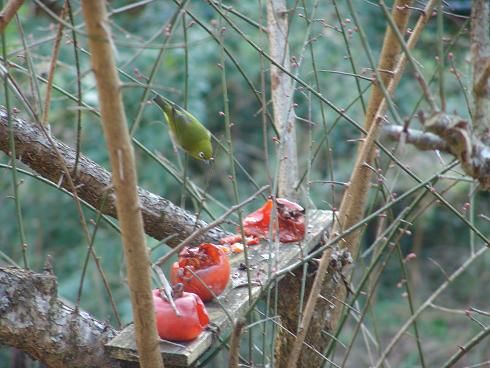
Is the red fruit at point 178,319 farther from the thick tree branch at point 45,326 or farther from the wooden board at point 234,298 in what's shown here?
the thick tree branch at point 45,326

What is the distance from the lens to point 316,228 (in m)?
2.01

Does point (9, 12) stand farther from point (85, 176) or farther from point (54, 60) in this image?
point (85, 176)

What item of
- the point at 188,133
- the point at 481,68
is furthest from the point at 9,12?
the point at 481,68

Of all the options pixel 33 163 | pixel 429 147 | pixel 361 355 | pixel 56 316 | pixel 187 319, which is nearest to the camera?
pixel 429 147

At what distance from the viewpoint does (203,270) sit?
1.66 metres

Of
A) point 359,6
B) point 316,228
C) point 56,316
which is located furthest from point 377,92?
point 359,6

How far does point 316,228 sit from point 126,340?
637 millimetres

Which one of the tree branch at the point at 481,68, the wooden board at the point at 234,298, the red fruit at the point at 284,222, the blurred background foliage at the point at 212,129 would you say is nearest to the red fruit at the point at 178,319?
the wooden board at the point at 234,298

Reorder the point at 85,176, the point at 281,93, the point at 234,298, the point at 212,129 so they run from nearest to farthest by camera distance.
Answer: the point at 234,298 → the point at 85,176 → the point at 281,93 → the point at 212,129

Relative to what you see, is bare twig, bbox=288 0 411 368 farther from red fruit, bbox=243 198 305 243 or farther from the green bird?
the green bird

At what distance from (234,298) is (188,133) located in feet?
1.13

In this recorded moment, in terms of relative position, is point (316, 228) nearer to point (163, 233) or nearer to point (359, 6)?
point (163, 233)

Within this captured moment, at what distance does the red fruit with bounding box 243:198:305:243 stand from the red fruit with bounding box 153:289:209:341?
1.46 ft

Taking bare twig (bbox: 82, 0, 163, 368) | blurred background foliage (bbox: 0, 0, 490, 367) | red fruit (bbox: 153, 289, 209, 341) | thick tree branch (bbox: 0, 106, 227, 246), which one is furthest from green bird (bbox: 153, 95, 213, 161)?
blurred background foliage (bbox: 0, 0, 490, 367)
